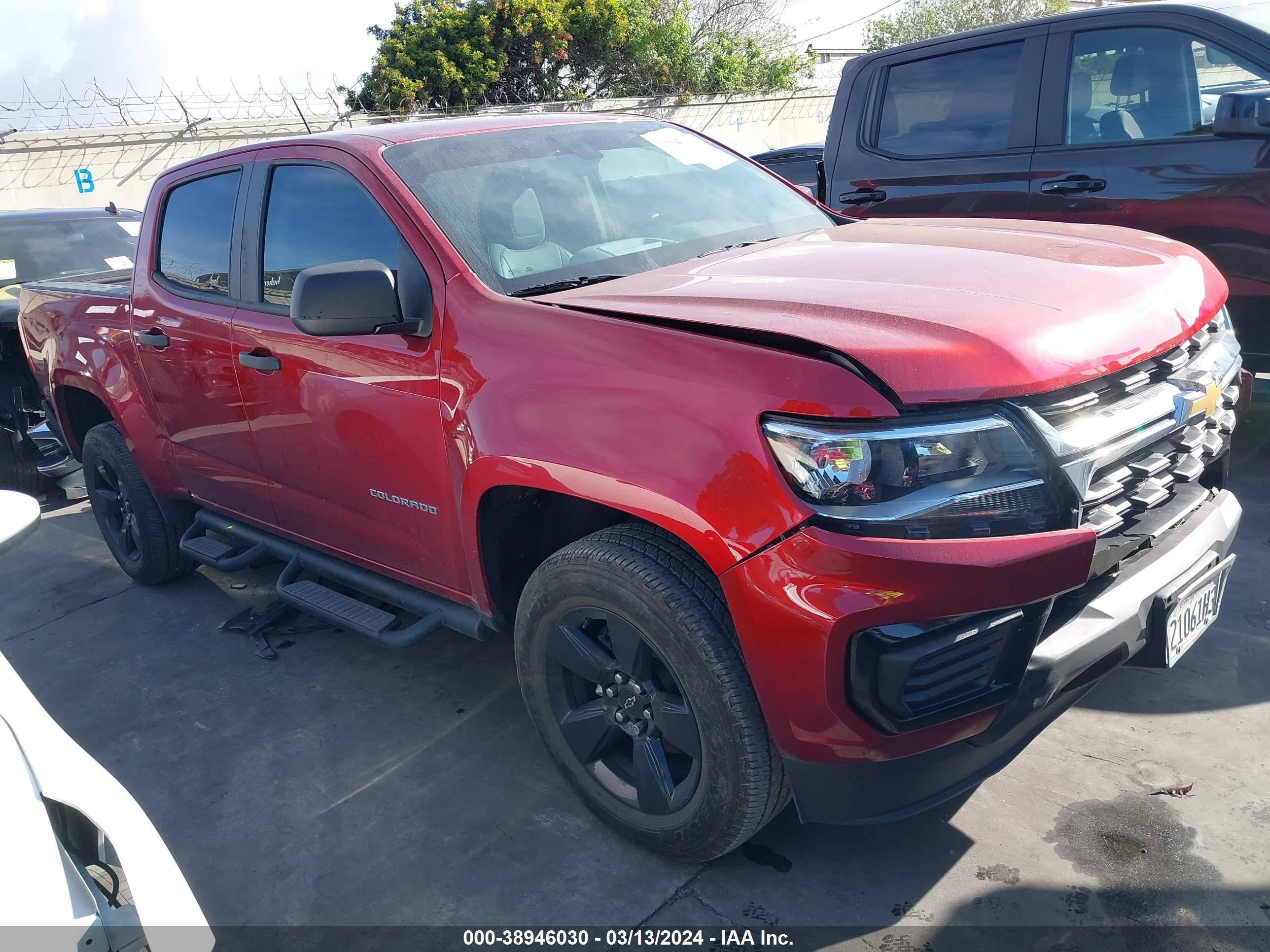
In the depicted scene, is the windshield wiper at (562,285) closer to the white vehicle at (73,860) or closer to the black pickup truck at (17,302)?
the white vehicle at (73,860)

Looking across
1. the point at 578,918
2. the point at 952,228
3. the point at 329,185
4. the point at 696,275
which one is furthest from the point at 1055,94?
the point at 578,918

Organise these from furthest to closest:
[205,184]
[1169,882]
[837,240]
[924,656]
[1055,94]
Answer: [1055,94] → [205,184] → [837,240] → [1169,882] → [924,656]

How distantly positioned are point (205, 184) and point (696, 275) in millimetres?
2232

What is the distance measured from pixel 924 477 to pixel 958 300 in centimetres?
48

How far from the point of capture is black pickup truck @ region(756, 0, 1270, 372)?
4.17m

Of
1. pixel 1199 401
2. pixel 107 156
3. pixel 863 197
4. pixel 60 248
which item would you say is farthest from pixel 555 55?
pixel 1199 401

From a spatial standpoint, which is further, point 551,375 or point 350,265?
point 350,265

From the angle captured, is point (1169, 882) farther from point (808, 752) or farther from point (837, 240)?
point (837, 240)

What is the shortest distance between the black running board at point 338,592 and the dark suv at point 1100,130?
3.32m

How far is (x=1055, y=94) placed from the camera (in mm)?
4652

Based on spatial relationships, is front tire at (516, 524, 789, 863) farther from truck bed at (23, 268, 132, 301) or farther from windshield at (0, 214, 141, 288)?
windshield at (0, 214, 141, 288)

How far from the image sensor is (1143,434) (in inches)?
85.9

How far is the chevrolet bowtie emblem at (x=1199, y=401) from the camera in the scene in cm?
230

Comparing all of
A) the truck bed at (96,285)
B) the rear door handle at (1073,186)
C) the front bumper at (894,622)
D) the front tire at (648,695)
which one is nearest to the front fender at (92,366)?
the truck bed at (96,285)
